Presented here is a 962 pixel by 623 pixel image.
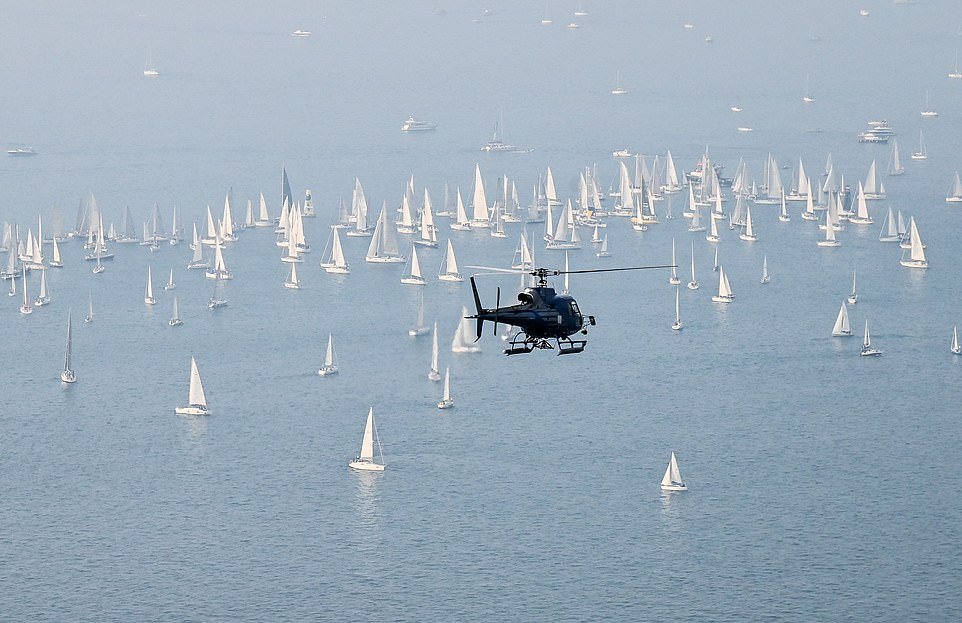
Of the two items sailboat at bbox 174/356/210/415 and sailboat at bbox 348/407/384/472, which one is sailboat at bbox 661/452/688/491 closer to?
sailboat at bbox 348/407/384/472

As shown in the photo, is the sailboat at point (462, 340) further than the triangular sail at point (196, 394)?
Yes

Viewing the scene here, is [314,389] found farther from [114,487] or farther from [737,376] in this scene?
[737,376]

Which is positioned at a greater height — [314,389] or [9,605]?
[314,389]

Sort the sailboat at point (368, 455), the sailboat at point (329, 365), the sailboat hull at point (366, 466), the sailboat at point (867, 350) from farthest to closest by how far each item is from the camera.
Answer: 1. the sailboat at point (867, 350)
2. the sailboat at point (329, 365)
3. the sailboat hull at point (366, 466)
4. the sailboat at point (368, 455)

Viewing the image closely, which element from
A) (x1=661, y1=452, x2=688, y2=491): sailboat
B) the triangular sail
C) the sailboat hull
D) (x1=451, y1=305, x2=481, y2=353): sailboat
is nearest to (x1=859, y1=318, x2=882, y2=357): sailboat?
(x1=451, y1=305, x2=481, y2=353): sailboat

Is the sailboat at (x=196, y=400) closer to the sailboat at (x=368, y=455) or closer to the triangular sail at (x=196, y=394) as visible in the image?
the triangular sail at (x=196, y=394)

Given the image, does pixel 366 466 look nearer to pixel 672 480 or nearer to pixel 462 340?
pixel 672 480

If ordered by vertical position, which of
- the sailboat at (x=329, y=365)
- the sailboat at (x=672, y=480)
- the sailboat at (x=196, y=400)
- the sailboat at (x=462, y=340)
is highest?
the sailboat at (x=462, y=340)

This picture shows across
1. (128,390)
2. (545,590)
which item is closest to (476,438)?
(545,590)

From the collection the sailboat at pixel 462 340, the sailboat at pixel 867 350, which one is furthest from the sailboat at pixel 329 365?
the sailboat at pixel 867 350

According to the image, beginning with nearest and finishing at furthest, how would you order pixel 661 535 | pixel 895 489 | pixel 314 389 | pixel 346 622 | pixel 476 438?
pixel 346 622
pixel 661 535
pixel 895 489
pixel 476 438
pixel 314 389
